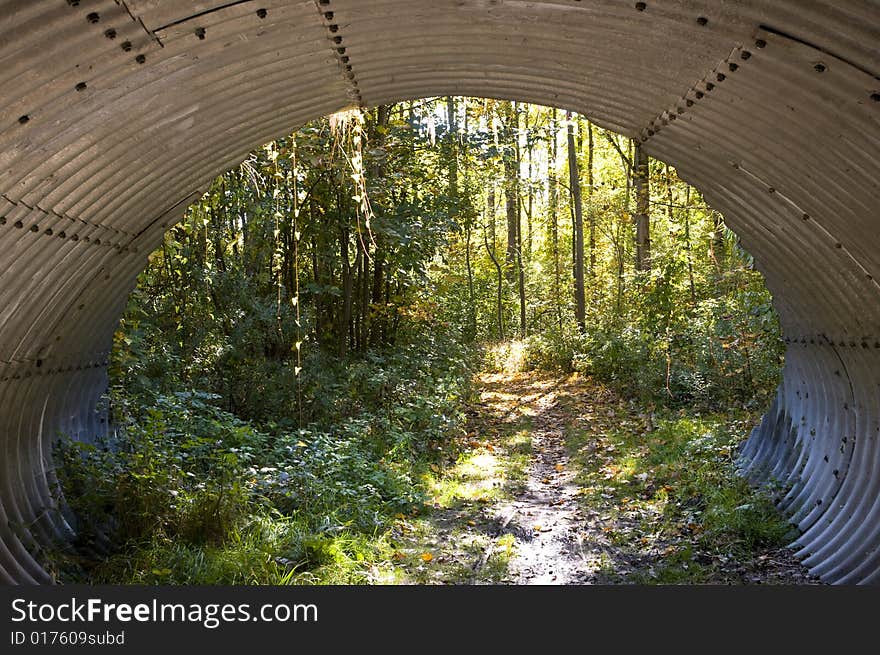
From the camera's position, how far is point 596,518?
8.35 m

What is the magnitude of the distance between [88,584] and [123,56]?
3.70m

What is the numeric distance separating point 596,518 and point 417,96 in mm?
4436

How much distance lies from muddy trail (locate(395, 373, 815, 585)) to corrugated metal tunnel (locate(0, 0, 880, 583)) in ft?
1.73

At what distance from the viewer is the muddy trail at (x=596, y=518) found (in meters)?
6.75

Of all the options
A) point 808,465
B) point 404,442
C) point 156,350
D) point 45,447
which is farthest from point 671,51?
point 156,350

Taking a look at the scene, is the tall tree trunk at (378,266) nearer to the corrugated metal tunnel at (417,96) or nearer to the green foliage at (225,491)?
the green foliage at (225,491)

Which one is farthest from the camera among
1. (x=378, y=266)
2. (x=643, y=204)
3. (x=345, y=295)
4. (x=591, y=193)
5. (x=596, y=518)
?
(x=591, y=193)

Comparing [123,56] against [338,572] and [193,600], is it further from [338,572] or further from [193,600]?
[338,572]

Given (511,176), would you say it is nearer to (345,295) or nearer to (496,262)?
(496,262)

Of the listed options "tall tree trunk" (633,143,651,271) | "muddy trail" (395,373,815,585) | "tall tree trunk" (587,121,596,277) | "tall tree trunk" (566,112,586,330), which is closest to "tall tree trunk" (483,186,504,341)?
"tall tree trunk" (566,112,586,330)

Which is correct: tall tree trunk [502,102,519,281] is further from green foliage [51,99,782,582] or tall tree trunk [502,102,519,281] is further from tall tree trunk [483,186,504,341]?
tall tree trunk [483,186,504,341]

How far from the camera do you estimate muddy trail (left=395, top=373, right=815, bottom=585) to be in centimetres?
675

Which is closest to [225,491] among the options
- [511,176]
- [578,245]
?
[578,245]

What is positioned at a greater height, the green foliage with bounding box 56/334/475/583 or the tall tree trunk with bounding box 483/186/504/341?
the tall tree trunk with bounding box 483/186/504/341
